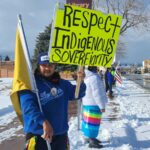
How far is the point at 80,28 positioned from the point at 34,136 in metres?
1.82

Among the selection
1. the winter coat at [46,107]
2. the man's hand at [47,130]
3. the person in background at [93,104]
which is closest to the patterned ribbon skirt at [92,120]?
the person in background at [93,104]

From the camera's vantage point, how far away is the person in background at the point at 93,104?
812cm

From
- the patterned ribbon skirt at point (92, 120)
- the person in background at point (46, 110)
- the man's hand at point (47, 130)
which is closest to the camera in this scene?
the man's hand at point (47, 130)

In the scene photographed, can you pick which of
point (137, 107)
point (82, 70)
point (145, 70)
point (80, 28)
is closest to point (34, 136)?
point (82, 70)

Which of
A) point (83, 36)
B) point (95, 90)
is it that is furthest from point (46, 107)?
point (95, 90)

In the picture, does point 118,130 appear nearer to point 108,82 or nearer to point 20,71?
point 20,71

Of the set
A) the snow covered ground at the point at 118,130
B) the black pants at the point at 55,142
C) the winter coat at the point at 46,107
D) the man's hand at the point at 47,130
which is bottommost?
the snow covered ground at the point at 118,130

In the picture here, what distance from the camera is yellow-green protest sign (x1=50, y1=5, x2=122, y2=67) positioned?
5656 millimetres

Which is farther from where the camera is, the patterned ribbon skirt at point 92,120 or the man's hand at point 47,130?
the patterned ribbon skirt at point 92,120

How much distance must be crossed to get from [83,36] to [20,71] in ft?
4.45

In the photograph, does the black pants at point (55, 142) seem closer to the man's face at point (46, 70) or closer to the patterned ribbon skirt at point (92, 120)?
the man's face at point (46, 70)

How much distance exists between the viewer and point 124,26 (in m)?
31.1

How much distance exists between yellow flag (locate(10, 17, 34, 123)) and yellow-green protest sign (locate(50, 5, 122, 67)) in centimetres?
49

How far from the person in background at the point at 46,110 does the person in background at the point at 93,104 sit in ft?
9.68
